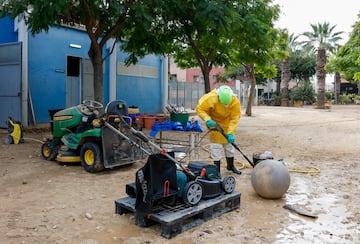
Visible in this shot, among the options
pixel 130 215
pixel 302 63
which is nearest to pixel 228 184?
pixel 130 215

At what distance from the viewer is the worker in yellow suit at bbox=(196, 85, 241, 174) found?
229 inches

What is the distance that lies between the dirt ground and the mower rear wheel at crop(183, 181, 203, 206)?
30 cm

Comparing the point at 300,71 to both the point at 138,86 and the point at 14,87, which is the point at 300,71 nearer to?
the point at 138,86

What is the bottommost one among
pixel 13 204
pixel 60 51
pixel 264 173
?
pixel 13 204

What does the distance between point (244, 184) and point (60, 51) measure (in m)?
10.6

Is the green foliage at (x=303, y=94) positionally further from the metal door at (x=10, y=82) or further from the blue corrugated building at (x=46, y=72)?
the metal door at (x=10, y=82)

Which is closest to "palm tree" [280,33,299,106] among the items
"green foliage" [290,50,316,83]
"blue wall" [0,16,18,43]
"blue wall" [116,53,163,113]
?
"green foliage" [290,50,316,83]

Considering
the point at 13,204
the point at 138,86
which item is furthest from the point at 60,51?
the point at 13,204

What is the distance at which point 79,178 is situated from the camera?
602cm

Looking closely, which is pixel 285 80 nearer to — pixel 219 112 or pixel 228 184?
pixel 219 112

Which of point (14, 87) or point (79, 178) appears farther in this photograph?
point (14, 87)

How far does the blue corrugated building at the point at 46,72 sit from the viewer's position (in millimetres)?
→ 11883

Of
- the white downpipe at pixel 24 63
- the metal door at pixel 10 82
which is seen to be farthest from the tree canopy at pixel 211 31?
the metal door at pixel 10 82

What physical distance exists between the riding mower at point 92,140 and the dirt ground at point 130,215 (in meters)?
0.22
